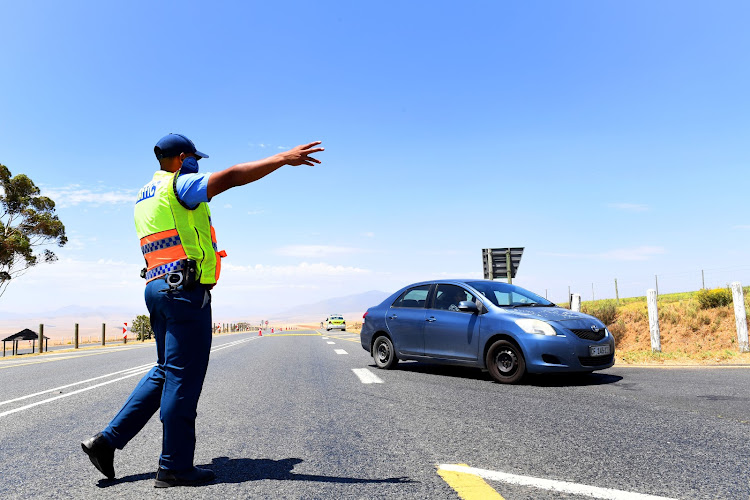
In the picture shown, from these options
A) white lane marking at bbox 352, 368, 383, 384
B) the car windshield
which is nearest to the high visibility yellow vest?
white lane marking at bbox 352, 368, 383, 384

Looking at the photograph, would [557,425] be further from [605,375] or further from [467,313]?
[605,375]

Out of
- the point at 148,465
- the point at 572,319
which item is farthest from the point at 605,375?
the point at 148,465

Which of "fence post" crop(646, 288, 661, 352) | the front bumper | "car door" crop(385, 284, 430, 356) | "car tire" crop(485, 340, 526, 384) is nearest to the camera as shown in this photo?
the front bumper

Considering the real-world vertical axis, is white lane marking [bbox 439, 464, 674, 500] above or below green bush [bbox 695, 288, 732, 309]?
below

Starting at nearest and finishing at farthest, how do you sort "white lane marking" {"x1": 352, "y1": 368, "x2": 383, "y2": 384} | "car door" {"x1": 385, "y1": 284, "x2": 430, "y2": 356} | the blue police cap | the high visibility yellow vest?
1. the high visibility yellow vest
2. the blue police cap
3. "white lane marking" {"x1": 352, "y1": 368, "x2": 383, "y2": 384}
4. "car door" {"x1": 385, "y1": 284, "x2": 430, "y2": 356}

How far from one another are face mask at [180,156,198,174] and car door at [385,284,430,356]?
6.12 m

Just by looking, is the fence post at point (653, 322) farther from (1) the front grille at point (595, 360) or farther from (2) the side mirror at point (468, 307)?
(2) the side mirror at point (468, 307)

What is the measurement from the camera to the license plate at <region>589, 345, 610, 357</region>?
7.40m

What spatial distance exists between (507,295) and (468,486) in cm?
584

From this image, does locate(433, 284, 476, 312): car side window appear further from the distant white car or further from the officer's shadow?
the distant white car

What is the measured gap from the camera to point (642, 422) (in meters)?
4.82

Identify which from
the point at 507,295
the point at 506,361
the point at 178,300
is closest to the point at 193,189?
the point at 178,300

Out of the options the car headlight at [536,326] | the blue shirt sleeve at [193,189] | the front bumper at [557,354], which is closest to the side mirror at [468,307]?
the car headlight at [536,326]

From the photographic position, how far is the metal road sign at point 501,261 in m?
16.4
